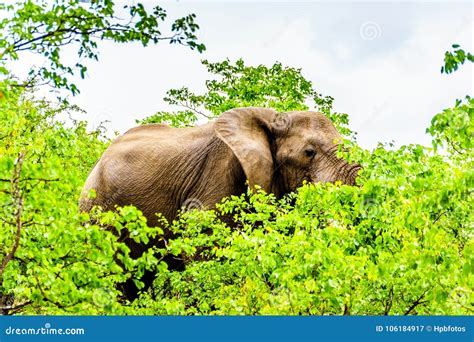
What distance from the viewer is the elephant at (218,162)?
14.3m

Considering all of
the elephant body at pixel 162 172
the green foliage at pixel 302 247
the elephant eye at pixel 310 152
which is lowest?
the green foliage at pixel 302 247

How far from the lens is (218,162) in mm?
15094

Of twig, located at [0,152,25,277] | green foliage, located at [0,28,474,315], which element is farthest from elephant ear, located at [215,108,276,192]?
twig, located at [0,152,25,277]

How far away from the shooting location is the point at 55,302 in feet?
24.4

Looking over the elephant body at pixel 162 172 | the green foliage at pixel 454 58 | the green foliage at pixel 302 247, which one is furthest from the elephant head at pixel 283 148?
the green foliage at pixel 454 58

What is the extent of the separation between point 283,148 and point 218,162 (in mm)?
1211

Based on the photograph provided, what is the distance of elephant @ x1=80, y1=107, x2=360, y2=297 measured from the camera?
14266 millimetres

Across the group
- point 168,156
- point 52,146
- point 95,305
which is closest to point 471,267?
point 95,305

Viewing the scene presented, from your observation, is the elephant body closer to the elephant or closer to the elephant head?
the elephant

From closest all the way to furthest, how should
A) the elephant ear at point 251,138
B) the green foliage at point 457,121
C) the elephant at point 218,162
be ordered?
the green foliage at point 457,121 → the elephant ear at point 251,138 → the elephant at point 218,162

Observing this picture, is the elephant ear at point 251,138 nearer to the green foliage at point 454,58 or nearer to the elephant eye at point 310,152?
the elephant eye at point 310,152

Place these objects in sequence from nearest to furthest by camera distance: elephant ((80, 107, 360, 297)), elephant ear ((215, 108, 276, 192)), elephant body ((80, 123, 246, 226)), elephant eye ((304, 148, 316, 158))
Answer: elephant ear ((215, 108, 276, 192))
elephant ((80, 107, 360, 297))
elephant eye ((304, 148, 316, 158))
elephant body ((80, 123, 246, 226))
